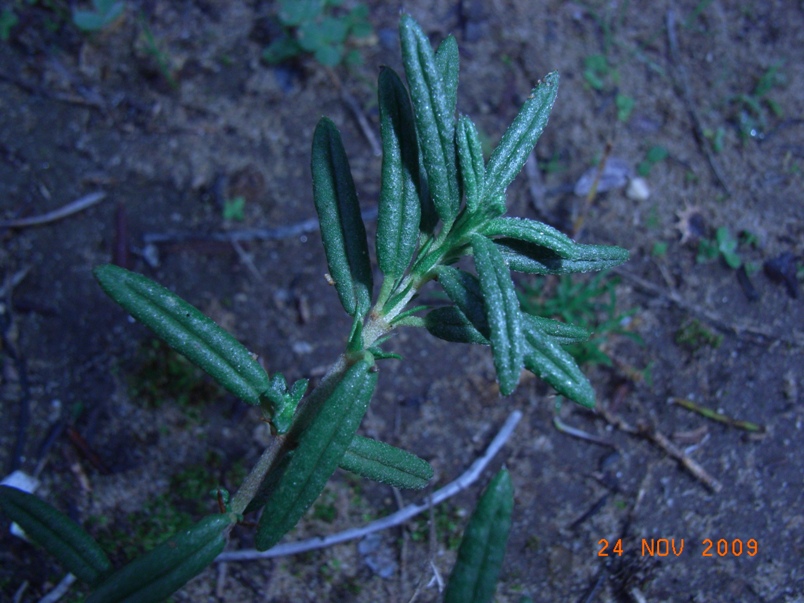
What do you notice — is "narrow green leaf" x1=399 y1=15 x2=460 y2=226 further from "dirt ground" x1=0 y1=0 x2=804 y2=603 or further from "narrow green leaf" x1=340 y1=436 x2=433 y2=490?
"dirt ground" x1=0 y1=0 x2=804 y2=603

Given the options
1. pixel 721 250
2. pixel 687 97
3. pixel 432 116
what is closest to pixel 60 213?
pixel 432 116

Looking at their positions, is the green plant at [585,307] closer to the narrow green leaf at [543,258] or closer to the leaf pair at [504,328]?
the narrow green leaf at [543,258]

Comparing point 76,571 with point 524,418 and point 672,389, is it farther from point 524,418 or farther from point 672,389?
point 672,389

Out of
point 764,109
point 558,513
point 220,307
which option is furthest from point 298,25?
point 558,513

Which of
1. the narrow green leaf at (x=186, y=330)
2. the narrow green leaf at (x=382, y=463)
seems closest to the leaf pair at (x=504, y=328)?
the narrow green leaf at (x=382, y=463)

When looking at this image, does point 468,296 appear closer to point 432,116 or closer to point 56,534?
point 432,116

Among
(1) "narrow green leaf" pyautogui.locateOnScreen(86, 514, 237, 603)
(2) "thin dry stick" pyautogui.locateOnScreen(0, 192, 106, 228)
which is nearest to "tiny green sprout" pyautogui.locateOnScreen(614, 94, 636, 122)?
(2) "thin dry stick" pyautogui.locateOnScreen(0, 192, 106, 228)
